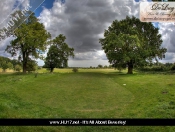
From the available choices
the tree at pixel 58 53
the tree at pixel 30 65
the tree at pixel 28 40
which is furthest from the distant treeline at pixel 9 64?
the tree at pixel 58 53

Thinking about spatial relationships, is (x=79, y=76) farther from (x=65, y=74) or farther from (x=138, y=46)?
(x=138, y=46)

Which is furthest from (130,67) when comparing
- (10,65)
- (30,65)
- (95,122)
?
(10,65)

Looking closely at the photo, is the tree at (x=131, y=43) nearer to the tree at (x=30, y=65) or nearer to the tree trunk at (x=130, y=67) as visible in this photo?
the tree trunk at (x=130, y=67)

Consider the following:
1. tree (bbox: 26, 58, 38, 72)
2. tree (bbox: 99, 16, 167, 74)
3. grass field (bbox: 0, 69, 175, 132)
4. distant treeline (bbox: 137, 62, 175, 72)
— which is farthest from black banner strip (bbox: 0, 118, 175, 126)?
tree (bbox: 26, 58, 38, 72)

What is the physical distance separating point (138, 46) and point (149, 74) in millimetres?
676

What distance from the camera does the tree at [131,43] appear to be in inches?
131

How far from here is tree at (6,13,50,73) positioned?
341 centimetres

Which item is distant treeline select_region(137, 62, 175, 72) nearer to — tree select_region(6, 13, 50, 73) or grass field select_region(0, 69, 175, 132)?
grass field select_region(0, 69, 175, 132)

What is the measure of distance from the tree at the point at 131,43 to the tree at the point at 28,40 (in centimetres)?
121

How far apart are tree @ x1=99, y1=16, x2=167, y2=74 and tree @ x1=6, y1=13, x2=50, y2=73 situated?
3.96ft

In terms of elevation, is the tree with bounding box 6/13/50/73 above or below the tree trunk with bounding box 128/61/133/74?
above

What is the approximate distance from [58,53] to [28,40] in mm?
911

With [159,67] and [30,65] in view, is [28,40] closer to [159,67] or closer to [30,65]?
[30,65]

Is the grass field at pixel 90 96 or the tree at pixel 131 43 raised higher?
the tree at pixel 131 43
